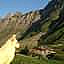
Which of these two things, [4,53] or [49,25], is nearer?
[4,53]

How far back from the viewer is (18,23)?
312 feet

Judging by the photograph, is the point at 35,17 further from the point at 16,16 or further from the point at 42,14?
the point at 16,16

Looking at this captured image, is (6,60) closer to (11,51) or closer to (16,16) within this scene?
(11,51)

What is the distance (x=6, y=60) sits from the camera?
9.37 metres

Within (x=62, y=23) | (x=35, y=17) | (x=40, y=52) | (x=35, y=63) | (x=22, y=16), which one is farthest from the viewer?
(x=22, y=16)

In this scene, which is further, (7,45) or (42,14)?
(42,14)

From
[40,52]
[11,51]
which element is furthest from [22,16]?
[11,51]

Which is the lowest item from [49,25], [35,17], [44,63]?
[44,63]

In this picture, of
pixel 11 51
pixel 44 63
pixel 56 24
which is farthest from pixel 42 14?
pixel 11 51

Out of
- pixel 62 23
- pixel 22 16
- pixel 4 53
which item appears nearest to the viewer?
pixel 4 53

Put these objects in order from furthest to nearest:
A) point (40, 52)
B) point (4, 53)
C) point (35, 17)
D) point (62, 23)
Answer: point (35, 17) < point (62, 23) < point (40, 52) < point (4, 53)

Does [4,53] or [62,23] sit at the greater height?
[62,23]

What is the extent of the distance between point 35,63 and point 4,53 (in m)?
13.0

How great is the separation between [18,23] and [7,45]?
8584 cm
